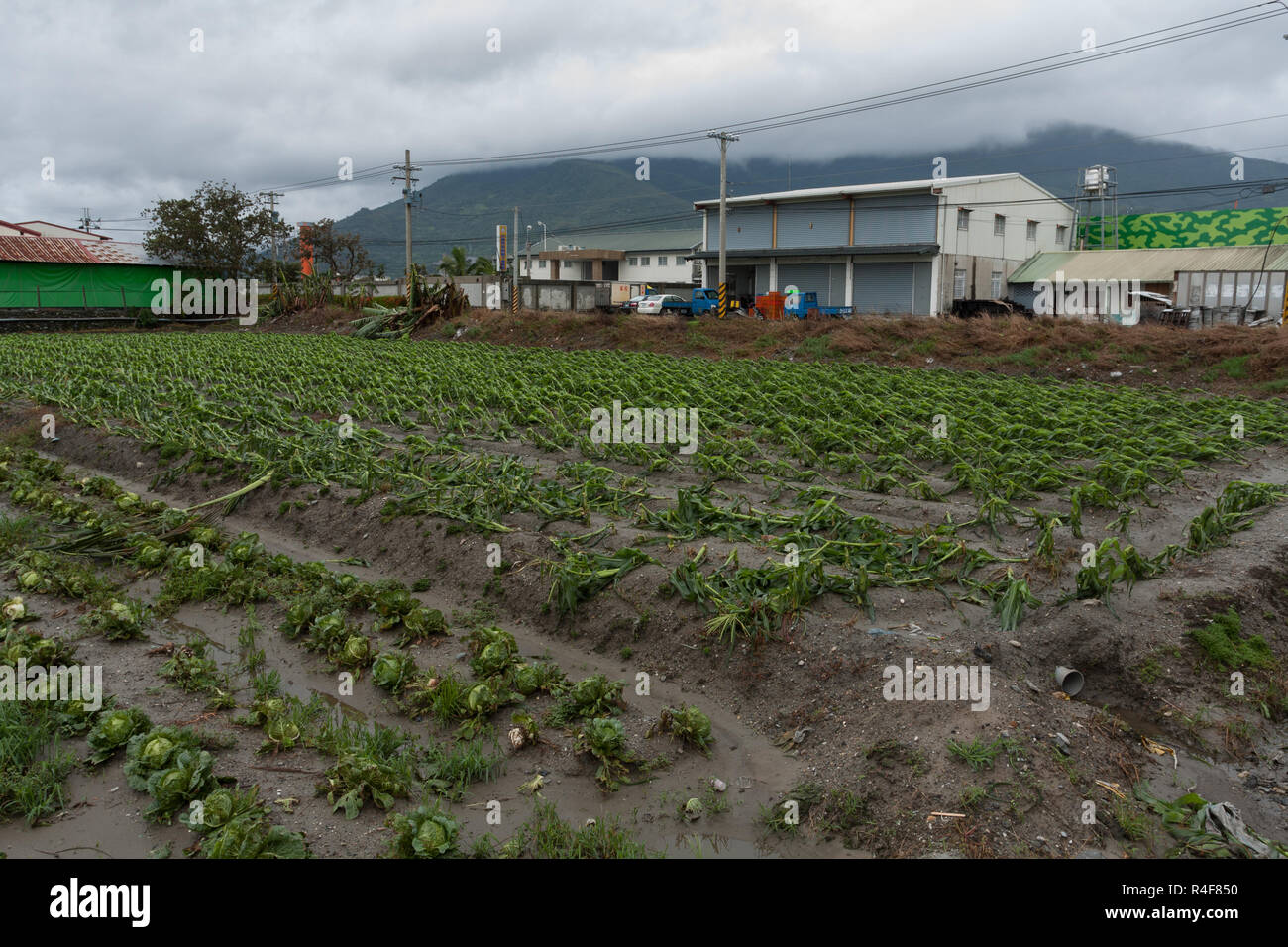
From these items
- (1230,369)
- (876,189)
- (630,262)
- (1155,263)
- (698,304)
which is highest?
(630,262)

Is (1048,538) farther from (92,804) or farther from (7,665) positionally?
(7,665)

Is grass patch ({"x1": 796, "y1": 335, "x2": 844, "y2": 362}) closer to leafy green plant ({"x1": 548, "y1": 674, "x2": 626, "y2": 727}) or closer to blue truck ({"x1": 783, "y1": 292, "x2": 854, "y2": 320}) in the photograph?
blue truck ({"x1": 783, "y1": 292, "x2": 854, "y2": 320})

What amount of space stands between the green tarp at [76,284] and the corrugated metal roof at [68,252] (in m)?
0.56

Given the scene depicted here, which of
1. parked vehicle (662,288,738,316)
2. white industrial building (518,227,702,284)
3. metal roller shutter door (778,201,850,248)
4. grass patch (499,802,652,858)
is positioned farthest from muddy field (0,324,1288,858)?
white industrial building (518,227,702,284)

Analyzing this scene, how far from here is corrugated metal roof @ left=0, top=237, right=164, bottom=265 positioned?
3934 cm

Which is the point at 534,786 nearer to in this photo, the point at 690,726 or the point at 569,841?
the point at 569,841

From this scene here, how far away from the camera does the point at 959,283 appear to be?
3834 centimetres

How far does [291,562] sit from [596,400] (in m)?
7.20

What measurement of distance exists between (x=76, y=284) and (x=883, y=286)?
3759cm

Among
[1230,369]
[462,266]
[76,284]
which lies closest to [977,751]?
[1230,369]

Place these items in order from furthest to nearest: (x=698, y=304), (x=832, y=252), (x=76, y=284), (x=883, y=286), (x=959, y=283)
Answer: (x=76, y=284) < (x=832, y=252) < (x=883, y=286) < (x=959, y=283) < (x=698, y=304)

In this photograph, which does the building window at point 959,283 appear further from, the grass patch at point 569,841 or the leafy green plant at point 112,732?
the leafy green plant at point 112,732

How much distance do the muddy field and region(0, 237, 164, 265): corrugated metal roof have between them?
4069cm

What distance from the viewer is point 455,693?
5.40m
